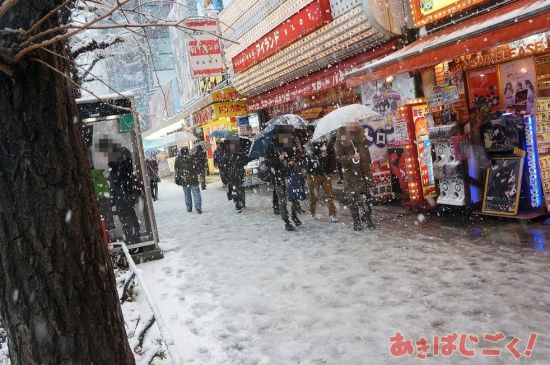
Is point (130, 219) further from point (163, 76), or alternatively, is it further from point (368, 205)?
point (163, 76)

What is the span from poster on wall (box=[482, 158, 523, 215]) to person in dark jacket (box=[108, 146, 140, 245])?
21.0 ft

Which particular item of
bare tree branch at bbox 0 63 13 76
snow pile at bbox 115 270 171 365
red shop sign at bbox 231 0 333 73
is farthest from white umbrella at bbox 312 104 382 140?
bare tree branch at bbox 0 63 13 76

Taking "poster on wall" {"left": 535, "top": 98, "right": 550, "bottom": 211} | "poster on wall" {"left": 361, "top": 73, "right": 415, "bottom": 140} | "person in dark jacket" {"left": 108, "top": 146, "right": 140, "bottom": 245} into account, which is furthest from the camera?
"poster on wall" {"left": 361, "top": 73, "right": 415, "bottom": 140}

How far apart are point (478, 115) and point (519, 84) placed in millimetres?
1235

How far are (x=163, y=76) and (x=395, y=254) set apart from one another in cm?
4465

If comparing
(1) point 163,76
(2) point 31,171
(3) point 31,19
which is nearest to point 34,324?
(2) point 31,171

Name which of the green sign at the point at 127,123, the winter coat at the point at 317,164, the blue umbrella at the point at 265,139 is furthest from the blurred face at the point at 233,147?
the green sign at the point at 127,123

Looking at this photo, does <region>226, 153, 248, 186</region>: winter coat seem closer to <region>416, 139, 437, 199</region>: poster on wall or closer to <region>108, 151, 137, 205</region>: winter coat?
<region>108, 151, 137, 205</region>: winter coat

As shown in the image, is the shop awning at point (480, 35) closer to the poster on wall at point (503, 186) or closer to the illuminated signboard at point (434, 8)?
the illuminated signboard at point (434, 8)

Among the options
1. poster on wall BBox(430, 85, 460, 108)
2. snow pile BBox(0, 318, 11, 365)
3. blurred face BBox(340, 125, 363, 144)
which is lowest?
snow pile BBox(0, 318, 11, 365)

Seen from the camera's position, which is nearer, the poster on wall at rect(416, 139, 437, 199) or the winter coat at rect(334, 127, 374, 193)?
the winter coat at rect(334, 127, 374, 193)

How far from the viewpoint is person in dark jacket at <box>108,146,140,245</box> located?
7684 mm

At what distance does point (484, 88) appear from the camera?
8.80 meters

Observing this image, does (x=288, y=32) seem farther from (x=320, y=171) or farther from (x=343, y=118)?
(x=343, y=118)
